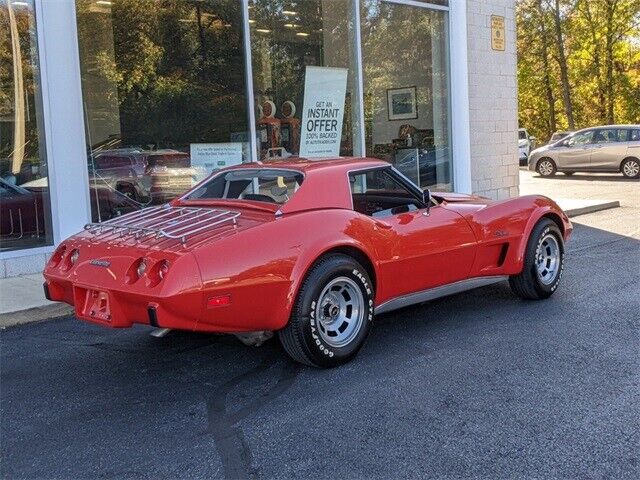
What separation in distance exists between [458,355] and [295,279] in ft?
4.24

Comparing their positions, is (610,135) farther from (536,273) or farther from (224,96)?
(536,273)

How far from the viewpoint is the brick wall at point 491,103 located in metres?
12.5

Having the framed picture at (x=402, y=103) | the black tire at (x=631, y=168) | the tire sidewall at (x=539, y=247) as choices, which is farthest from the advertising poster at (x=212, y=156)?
the black tire at (x=631, y=168)

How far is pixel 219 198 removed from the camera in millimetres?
5188

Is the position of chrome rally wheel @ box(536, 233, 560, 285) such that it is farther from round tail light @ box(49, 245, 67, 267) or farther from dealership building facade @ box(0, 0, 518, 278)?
dealership building facade @ box(0, 0, 518, 278)

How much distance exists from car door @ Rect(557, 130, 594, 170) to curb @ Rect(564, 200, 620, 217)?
845 centimetres

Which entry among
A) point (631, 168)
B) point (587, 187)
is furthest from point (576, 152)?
point (587, 187)

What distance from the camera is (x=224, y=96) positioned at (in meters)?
10.0

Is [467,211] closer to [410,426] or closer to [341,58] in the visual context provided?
[410,426]

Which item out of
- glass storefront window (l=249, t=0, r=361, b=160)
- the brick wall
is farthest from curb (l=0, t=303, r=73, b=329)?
the brick wall

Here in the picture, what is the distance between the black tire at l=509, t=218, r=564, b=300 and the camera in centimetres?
588

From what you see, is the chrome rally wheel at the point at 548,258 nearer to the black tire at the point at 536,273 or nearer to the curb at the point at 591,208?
the black tire at the point at 536,273

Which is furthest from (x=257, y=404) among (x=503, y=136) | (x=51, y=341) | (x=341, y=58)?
(x=503, y=136)

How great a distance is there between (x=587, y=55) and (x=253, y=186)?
39435mm
